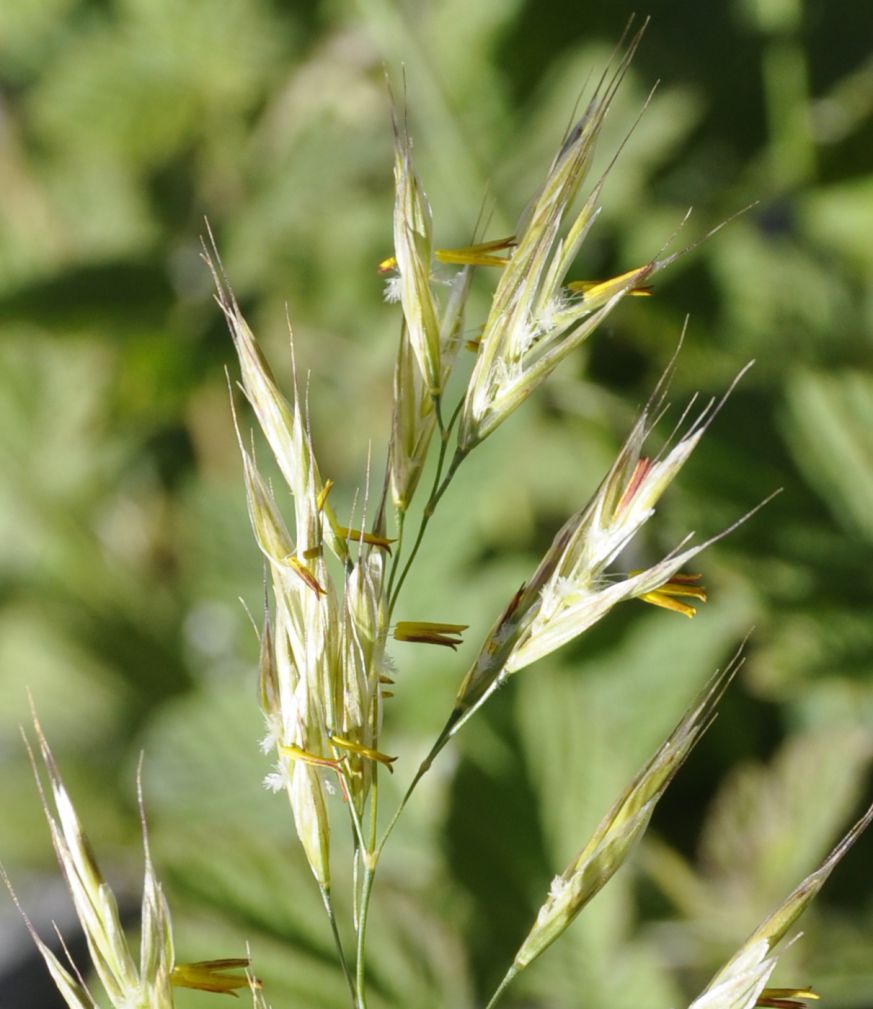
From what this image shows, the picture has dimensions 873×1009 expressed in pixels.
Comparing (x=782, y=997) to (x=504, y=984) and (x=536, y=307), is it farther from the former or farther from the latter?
(x=536, y=307)

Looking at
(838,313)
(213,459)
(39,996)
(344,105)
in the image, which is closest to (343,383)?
(213,459)

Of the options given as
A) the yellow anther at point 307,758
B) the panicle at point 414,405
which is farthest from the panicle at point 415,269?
the yellow anther at point 307,758

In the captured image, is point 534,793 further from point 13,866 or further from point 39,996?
point 39,996

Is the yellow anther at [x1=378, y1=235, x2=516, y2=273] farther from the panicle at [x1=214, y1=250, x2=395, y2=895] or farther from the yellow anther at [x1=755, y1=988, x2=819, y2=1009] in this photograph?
the yellow anther at [x1=755, y1=988, x2=819, y2=1009]

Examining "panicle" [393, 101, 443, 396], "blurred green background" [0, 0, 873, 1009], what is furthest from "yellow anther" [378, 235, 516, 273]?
"blurred green background" [0, 0, 873, 1009]

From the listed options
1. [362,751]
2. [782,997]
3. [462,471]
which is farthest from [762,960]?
[462,471]

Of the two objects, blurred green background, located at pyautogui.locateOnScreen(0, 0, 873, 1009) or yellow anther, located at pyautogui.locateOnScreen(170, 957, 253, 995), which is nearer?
yellow anther, located at pyautogui.locateOnScreen(170, 957, 253, 995)

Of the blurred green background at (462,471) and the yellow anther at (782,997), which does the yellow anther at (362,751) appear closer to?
the yellow anther at (782,997)

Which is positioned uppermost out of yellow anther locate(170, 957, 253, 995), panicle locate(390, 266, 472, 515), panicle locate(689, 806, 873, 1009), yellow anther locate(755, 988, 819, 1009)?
panicle locate(390, 266, 472, 515)
